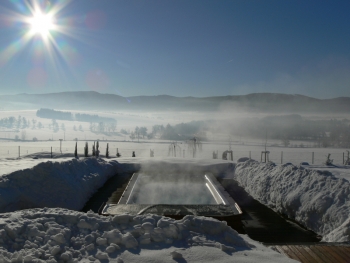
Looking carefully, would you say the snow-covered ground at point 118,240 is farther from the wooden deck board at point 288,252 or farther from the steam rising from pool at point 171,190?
the steam rising from pool at point 171,190

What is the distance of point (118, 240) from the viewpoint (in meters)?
3.20

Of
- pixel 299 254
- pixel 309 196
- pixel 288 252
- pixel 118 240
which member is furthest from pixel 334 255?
pixel 309 196

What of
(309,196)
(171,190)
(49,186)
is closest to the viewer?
(309,196)

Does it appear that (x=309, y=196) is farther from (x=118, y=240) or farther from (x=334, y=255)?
(x=118, y=240)

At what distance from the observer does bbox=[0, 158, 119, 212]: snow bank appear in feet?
20.7

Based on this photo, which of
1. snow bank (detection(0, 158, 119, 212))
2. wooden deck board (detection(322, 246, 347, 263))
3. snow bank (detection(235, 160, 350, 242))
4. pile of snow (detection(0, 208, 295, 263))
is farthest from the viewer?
snow bank (detection(0, 158, 119, 212))

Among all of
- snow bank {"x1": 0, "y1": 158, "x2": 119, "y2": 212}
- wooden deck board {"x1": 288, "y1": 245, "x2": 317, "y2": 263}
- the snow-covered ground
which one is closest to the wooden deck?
wooden deck board {"x1": 288, "y1": 245, "x2": 317, "y2": 263}

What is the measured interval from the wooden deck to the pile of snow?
0.45 metres

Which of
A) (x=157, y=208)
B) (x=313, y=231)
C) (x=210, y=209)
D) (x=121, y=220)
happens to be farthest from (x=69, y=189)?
(x=313, y=231)

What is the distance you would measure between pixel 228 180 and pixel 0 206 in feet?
25.8

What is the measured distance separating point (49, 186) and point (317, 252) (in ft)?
20.0

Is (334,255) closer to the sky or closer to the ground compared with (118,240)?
closer to the ground

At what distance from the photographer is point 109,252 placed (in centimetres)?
303

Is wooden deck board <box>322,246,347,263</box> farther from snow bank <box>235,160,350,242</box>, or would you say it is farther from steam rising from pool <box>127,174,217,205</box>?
steam rising from pool <box>127,174,217,205</box>
